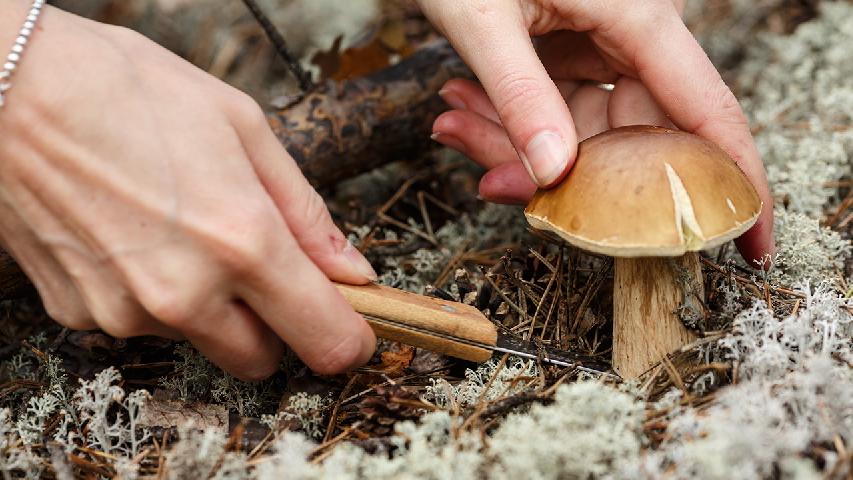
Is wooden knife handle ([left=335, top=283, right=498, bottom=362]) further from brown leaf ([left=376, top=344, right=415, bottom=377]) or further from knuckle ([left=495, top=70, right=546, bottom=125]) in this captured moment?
knuckle ([left=495, top=70, right=546, bottom=125])

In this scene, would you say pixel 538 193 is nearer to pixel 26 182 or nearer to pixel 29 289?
pixel 26 182

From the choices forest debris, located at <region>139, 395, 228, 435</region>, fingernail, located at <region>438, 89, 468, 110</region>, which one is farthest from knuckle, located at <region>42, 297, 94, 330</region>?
fingernail, located at <region>438, 89, 468, 110</region>

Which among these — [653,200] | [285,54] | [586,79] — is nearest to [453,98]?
[586,79]

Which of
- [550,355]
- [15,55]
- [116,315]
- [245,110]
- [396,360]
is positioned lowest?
[396,360]

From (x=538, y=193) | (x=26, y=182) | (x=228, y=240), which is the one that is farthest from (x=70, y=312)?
(x=538, y=193)

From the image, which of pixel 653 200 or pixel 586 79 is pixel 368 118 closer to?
pixel 586 79

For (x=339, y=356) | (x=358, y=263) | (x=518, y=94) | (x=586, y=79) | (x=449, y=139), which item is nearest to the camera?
(x=339, y=356)

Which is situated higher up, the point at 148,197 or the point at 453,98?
the point at 148,197
